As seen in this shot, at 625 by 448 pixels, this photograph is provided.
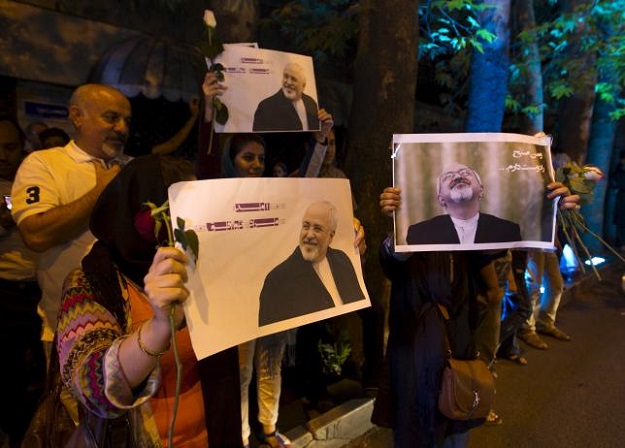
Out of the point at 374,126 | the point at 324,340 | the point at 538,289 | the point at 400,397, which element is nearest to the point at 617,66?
the point at 538,289

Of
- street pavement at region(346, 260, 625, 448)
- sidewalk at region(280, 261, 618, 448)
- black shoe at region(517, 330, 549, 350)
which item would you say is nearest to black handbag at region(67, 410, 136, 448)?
sidewalk at region(280, 261, 618, 448)

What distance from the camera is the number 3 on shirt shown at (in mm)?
1978

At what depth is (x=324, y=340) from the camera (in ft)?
12.2

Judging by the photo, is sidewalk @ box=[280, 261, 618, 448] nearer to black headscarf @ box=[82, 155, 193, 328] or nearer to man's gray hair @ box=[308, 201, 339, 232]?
man's gray hair @ box=[308, 201, 339, 232]

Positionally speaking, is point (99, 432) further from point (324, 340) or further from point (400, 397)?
point (324, 340)

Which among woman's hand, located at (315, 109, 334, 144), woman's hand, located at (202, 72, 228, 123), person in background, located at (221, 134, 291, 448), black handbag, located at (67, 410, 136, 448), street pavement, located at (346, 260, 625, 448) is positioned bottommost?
street pavement, located at (346, 260, 625, 448)

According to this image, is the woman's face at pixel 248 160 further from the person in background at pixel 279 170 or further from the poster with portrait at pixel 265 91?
the person in background at pixel 279 170

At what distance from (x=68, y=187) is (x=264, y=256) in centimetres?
129

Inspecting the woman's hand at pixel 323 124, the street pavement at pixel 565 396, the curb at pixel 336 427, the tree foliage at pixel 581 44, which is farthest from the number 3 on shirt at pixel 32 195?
the tree foliage at pixel 581 44

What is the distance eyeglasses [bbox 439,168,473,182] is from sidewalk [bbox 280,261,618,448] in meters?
1.71

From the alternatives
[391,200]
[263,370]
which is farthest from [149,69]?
[391,200]

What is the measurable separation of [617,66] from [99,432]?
9.05m

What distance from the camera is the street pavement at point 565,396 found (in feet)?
10.9

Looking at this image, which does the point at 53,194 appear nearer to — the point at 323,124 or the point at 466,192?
the point at 323,124
